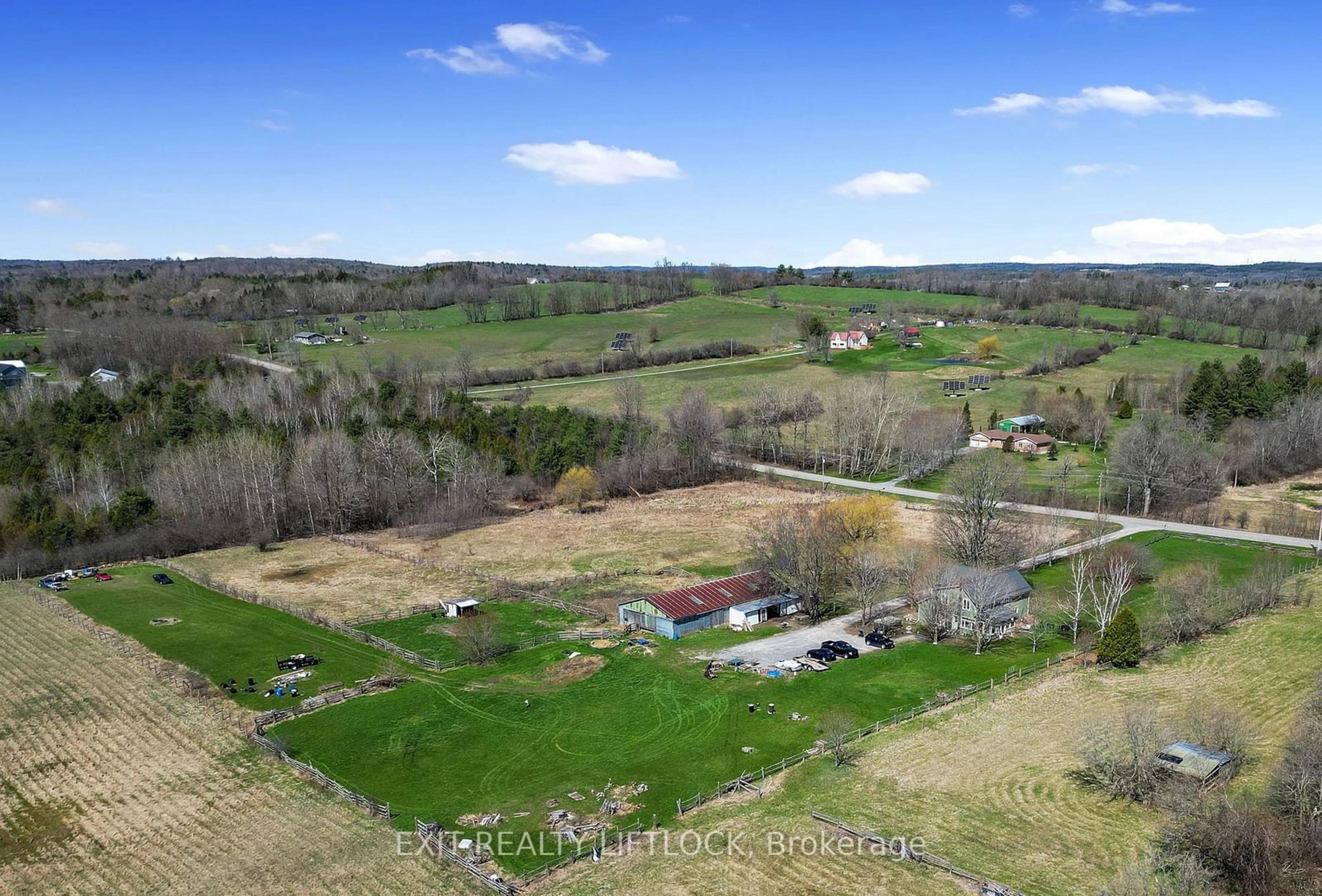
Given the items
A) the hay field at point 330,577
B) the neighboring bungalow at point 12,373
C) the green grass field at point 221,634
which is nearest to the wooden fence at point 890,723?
the green grass field at point 221,634

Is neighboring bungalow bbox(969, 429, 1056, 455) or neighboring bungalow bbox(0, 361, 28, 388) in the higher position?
neighboring bungalow bbox(0, 361, 28, 388)

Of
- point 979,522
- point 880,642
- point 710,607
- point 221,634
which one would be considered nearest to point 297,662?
point 221,634

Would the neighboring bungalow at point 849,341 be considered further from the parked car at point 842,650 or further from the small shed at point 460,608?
the parked car at point 842,650

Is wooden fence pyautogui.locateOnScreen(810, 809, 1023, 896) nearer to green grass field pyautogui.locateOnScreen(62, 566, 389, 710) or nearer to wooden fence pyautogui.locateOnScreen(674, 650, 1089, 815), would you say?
wooden fence pyautogui.locateOnScreen(674, 650, 1089, 815)

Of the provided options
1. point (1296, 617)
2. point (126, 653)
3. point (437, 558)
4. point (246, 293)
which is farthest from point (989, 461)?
point (246, 293)

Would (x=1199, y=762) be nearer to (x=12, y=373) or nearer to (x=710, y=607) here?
(x=710, y=607)

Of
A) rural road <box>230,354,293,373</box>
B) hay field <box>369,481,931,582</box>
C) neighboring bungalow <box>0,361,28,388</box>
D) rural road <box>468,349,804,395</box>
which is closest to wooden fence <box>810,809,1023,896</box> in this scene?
hay field <box>369,481,931,582</box>

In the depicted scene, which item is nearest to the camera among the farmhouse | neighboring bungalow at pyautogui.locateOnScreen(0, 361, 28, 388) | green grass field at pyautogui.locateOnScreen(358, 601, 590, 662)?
green grass field at pyautogui.locateOnScreen(358, 601, 590, 662)
